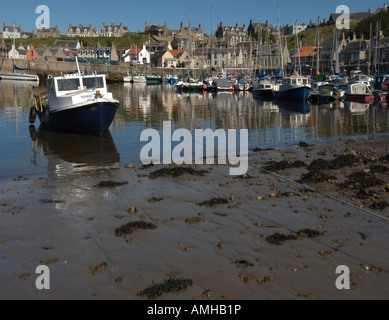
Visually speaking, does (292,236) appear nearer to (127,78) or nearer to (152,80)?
(152,80)

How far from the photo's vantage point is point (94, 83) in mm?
22547

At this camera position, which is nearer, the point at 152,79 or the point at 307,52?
the point at 152,79

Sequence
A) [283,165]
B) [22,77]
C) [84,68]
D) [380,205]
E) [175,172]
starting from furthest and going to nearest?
1. [84,68]
2. [22,77]
3. [283,165]
4. [175,172]
5. [380,205]

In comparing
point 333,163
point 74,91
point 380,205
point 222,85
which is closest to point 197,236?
point 380,205

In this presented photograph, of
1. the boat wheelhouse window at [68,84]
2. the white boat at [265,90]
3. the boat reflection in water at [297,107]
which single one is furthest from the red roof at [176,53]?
the boat wheelhouse window at [68,84]

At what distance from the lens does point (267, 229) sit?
28.2ft

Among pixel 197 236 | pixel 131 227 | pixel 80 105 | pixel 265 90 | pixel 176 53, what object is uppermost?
pixel 176 53

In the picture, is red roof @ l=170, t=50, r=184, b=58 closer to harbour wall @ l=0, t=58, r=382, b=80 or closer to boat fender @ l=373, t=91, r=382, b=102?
harbour wall @ l=0, t=58, r=382, b=80

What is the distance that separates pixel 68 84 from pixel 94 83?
1.43 metres

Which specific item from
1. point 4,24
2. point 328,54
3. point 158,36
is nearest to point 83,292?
point 328,54

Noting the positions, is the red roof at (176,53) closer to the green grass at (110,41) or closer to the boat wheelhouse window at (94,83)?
the green grass at (110,41)

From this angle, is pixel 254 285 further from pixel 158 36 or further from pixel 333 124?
pixel 158 36

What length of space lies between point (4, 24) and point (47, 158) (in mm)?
195564

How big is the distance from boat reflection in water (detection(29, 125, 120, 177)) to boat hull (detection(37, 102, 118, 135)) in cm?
40
